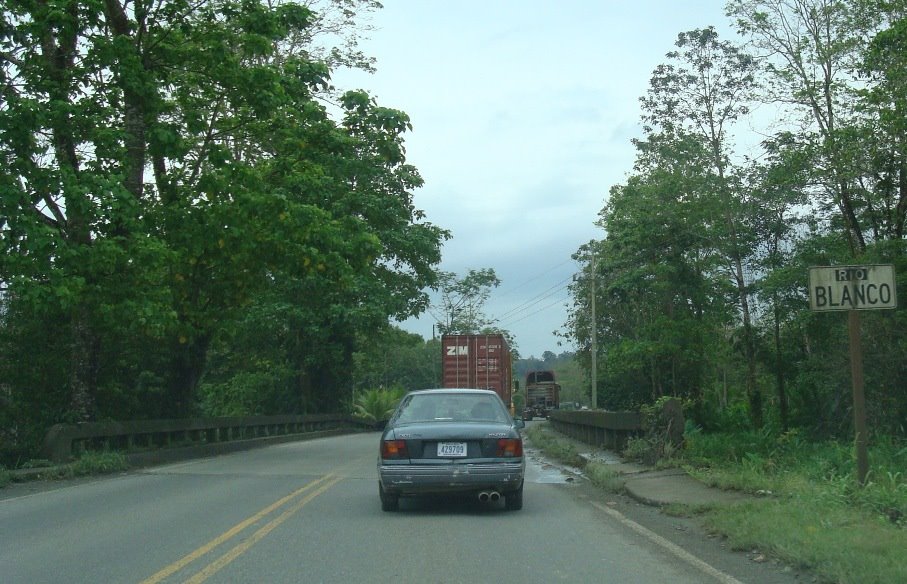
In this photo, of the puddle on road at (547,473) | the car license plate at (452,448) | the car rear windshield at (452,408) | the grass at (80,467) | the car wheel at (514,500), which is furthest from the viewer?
the puddle on road at (547,473)

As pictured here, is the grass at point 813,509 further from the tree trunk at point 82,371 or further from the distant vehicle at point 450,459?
the tree trunk at point 82,371

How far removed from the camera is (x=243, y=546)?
8609 millimetres

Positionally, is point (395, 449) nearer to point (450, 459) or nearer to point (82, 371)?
point (450, 459)

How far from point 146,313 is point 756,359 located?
67.8 ft

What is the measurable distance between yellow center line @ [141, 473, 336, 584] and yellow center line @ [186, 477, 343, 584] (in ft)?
0.67

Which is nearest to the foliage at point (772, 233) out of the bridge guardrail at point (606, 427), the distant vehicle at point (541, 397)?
the bridge guardrail at point (606, 427)

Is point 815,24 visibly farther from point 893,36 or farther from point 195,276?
point 195,276

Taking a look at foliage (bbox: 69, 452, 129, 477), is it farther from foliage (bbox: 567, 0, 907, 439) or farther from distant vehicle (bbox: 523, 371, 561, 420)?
distant vehicle (bbox: 523, 371, 561, 420)

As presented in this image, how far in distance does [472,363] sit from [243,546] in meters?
25.8

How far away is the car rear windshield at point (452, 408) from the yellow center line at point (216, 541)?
6.45ft

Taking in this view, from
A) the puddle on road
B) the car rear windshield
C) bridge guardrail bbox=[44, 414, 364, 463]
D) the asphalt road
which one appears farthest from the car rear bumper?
bridge guardrail bbox=[44, 414, 364, 463]

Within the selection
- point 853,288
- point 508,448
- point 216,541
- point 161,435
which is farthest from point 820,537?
point 161,435

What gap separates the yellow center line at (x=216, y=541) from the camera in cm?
733

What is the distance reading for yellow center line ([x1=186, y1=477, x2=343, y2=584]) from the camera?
7336 millimetres
